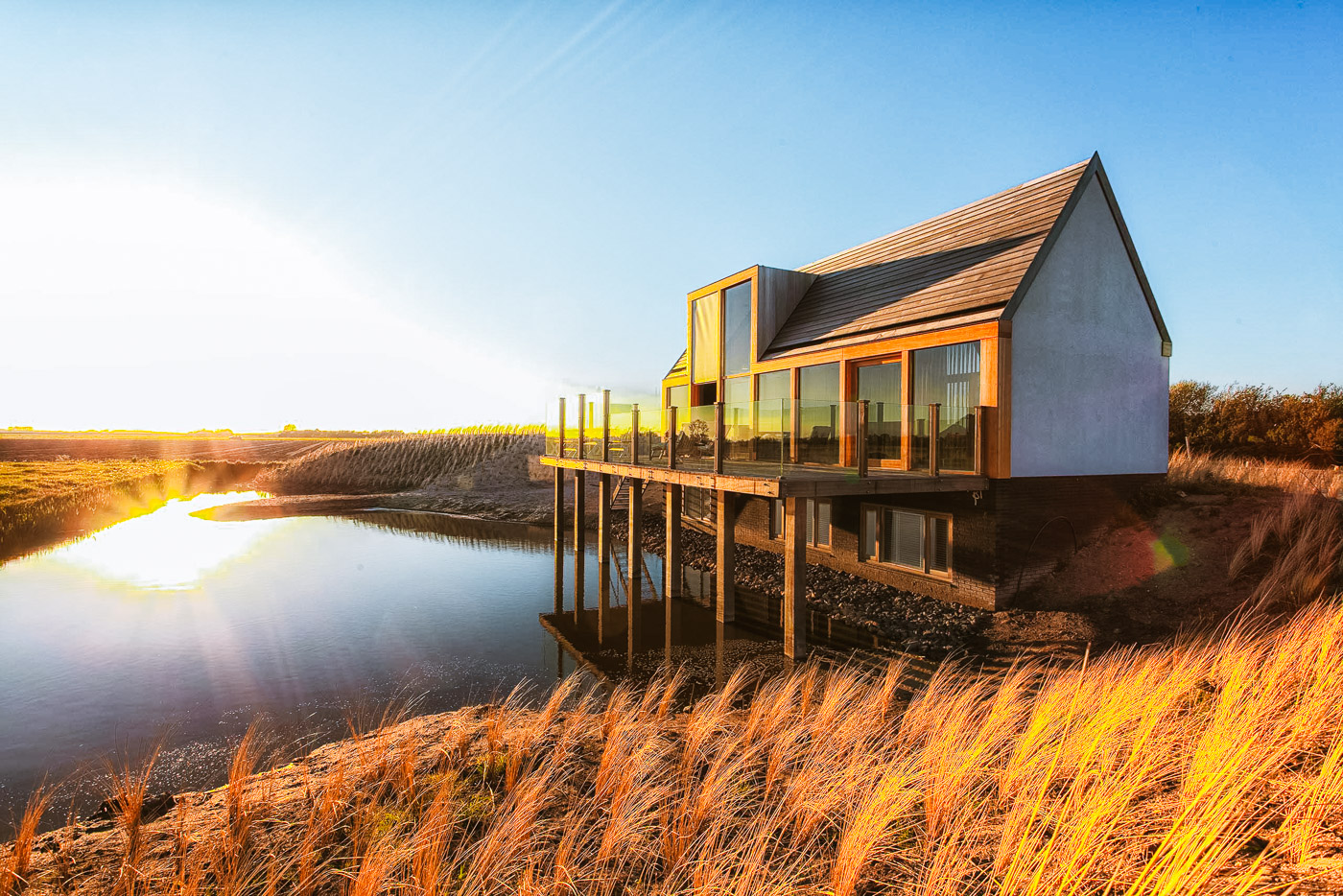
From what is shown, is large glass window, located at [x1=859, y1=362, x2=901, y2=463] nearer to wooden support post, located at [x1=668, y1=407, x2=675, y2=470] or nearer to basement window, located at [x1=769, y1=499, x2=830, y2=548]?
basement window, located at [x1=769, y1=499, x2=830, y2=548]

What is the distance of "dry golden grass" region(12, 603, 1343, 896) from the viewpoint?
3539 mm

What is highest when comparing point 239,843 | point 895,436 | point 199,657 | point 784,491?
point 895,436

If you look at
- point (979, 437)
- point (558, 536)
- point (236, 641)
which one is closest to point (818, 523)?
point (979, 437)

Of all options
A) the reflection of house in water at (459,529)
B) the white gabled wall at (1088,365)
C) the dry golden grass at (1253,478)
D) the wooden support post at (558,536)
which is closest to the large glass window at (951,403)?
the white gabled wall at (1088,365)

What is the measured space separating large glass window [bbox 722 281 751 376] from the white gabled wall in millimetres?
7018

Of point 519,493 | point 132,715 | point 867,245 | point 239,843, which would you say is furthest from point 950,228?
point 519,493

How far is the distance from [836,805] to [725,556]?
21.2 ft

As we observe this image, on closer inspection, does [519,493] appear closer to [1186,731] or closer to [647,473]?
[647,473]

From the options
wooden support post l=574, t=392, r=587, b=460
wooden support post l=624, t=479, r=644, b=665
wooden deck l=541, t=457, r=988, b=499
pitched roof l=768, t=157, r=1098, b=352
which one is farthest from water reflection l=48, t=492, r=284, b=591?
pitched roof l=768, t=157, r=1098, b=352

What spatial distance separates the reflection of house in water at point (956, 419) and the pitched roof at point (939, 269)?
5cm

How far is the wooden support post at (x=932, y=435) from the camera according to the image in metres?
10.9

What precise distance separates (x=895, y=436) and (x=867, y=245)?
789cm

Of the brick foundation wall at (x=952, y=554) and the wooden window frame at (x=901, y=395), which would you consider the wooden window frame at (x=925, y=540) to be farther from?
the wooden window frame at (x=901, y=395)

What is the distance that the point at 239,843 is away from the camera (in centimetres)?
436
